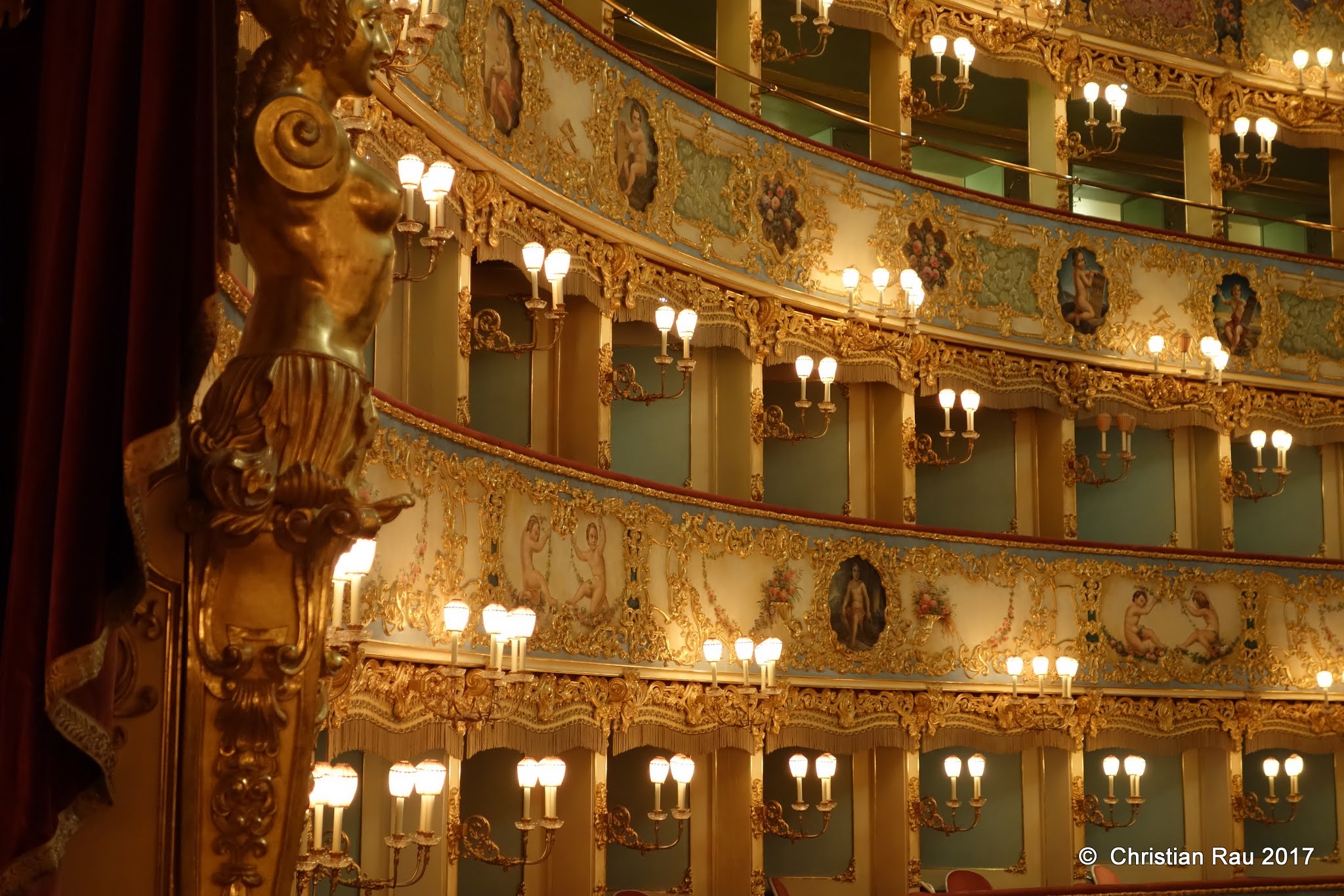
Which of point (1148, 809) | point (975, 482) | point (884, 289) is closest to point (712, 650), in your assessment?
point (884, 289)

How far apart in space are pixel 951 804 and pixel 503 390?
5.88 metres

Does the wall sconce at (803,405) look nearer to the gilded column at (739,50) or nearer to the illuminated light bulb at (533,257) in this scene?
the gilded column at (739,50)

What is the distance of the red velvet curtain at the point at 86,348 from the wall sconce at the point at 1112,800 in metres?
14.0

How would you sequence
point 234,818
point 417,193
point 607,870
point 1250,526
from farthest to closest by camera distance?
point 1250,526 < point 607,870 < point 417,193 < point 234,818

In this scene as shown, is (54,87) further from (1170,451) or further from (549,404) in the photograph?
(1170,451)

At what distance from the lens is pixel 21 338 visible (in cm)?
223

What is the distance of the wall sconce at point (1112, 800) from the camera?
15383mm

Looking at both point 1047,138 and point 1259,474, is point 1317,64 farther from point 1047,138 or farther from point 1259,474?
point 1259,474

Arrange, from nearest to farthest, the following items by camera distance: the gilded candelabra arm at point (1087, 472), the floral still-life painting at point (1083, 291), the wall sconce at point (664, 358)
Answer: the wall sconce at point (664, 358)
the gilded candelabra arm at point (1087, 472)
the floral still-life painting at point (1083, 291)

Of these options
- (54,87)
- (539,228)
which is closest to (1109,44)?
(539,228)

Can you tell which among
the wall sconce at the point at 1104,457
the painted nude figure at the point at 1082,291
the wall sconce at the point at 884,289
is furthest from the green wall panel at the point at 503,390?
the painted nude figure at the point at 1082,291

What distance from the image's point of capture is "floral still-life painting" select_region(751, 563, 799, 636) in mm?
13453

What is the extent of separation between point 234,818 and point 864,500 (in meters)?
14.2

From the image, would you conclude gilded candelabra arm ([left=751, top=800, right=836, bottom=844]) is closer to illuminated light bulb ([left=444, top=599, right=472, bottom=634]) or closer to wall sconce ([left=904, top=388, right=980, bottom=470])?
wall sconce ([left=904, top=388, right=980, bottom=470])
